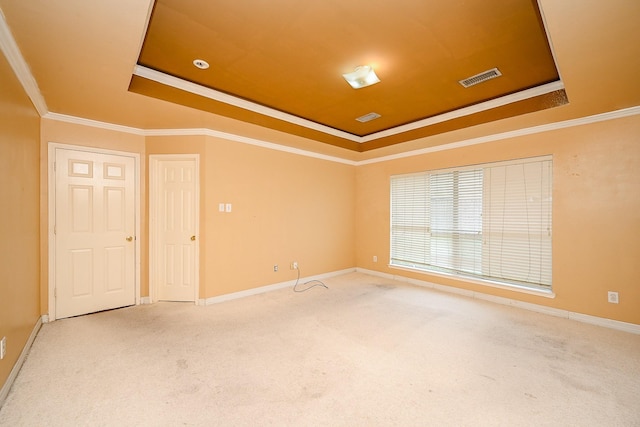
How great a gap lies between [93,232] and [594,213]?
20.8 ft

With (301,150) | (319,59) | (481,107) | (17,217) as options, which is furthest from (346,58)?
(17,217)

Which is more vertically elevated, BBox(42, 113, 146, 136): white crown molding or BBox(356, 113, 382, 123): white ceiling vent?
BBox(356, 113, 382, 123): white ceiling vent

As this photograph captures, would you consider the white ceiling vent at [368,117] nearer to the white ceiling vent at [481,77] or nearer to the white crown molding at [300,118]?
the white crown molding at [300,118]

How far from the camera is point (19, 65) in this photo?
2.14m

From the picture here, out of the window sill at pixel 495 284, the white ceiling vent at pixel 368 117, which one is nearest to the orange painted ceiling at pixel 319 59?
the white ceiling vent at pixel 368 117

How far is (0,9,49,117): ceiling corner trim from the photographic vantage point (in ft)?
5.88

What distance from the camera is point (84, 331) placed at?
2.94 m

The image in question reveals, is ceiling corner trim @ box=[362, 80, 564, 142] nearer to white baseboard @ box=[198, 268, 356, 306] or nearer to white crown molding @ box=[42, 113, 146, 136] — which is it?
white baseboard @ box=[198, 268, 356, 306]

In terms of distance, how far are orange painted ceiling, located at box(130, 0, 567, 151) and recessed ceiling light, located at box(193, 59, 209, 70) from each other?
0.17 feet

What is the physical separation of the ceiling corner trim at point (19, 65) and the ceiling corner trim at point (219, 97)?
73 centimetres

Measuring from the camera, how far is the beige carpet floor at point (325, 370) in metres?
1.76

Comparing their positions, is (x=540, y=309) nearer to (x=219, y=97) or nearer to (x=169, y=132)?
(x=219, y=97)

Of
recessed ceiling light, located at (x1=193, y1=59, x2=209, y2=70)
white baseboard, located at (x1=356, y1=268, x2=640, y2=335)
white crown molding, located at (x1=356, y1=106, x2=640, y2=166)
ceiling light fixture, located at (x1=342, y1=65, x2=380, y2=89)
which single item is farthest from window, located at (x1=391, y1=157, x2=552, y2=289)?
recessed ceiling light, located at (x1=193, y1=59, x2=209, y2=70)

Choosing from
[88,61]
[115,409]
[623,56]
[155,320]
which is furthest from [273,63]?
[155,320]
